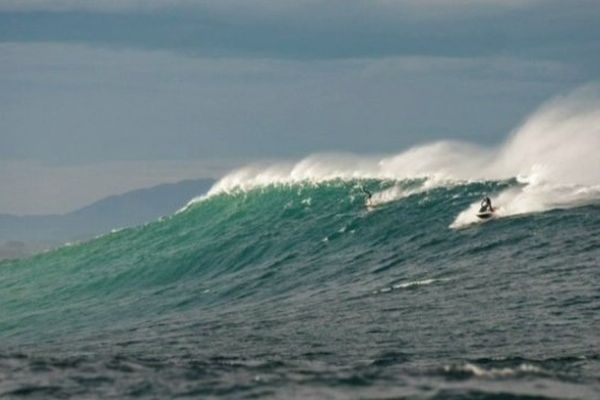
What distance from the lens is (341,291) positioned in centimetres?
2594

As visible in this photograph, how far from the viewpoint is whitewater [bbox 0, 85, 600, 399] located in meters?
11.8

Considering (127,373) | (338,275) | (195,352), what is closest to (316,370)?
(127,373)

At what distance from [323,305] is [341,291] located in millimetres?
2140

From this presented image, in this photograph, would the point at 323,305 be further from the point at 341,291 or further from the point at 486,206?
the point at 486,206

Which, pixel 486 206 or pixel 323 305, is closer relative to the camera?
pixel 323 305

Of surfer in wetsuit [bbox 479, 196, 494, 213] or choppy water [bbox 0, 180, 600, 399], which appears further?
surfer in wetsuit [bbox 479, 196, 494, 213]

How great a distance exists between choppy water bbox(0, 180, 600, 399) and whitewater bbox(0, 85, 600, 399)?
0.24 ft

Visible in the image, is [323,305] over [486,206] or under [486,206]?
under

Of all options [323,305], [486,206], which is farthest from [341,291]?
[486,206]

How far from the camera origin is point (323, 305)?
2386 cm

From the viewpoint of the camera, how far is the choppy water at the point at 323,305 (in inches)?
459

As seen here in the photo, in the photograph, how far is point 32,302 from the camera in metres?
42.2

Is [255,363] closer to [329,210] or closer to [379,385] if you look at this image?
[379,385]

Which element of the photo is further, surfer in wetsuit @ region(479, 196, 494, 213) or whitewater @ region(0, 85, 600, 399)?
surfer in wetsuit @ region(479, 196, 494, 213)
